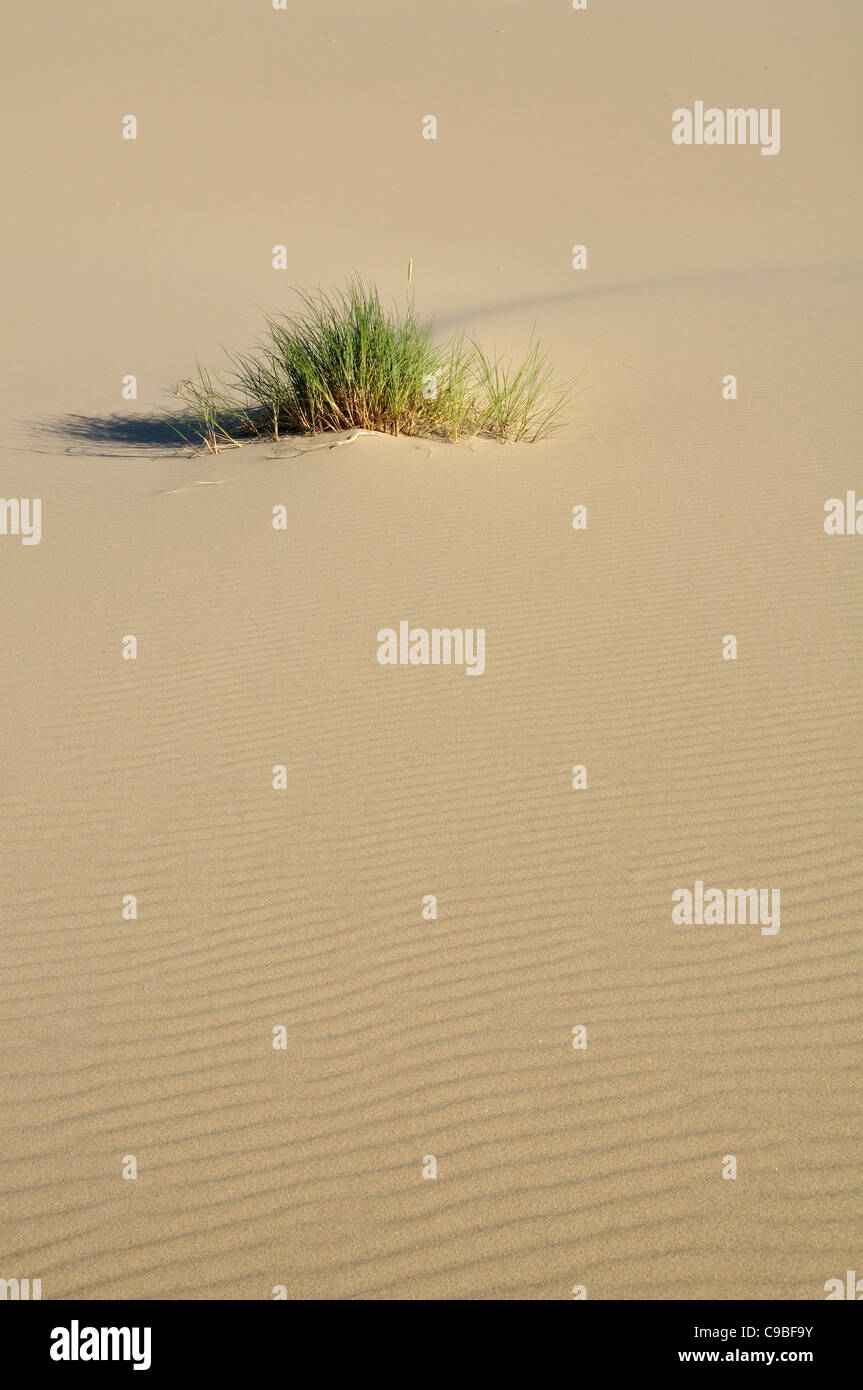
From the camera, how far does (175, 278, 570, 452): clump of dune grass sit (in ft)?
28.7

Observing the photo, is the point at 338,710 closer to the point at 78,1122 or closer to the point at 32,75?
the point at 78,1122

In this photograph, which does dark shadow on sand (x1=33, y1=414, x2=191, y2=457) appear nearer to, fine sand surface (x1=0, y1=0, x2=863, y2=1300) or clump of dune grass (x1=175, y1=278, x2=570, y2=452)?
fine sand surface (x1=0, y1=0, x2=863, y2=1300)

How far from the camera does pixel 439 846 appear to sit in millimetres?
4320

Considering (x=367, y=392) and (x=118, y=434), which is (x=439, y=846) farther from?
(x=118, y=434)

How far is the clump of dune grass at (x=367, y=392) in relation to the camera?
8.76 metres

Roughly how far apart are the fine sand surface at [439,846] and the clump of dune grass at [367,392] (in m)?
0.31

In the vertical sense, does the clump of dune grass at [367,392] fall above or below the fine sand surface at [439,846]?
above

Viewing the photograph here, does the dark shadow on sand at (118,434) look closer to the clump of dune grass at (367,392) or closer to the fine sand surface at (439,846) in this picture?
the fine sand surface at (439,846)

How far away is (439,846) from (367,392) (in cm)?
551

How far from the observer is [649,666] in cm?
569

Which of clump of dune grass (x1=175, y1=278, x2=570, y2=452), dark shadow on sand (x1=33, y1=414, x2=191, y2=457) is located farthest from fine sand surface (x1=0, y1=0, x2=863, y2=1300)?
clump of dune grass (x1=175, y1=278, x2=570, y2=452)

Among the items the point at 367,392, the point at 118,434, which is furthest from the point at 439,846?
the point at 118,434

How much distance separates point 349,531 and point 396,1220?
5.18m

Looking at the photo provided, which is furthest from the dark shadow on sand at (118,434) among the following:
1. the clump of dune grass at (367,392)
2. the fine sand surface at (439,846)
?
the clump of dune grass at (367,392)
